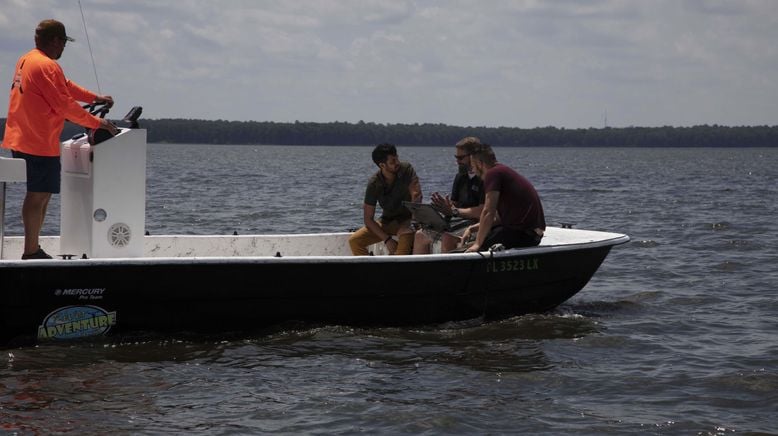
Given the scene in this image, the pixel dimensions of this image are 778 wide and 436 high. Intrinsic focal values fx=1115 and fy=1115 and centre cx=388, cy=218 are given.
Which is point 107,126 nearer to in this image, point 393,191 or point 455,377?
point 393,191

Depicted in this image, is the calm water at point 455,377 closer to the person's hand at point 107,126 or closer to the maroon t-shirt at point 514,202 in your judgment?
the maroon t-shirt at point 514,202

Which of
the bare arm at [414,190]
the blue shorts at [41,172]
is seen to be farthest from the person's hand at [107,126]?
the bare arm at [414,190]

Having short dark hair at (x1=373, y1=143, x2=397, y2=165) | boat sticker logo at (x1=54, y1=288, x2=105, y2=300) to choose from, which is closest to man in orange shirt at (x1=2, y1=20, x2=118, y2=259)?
boat sticker logo at (x1=54, y1=288, x2=105, y2=300)

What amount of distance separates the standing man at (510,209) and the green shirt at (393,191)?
0.76 metres

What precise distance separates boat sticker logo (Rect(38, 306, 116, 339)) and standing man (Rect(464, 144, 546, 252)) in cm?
306

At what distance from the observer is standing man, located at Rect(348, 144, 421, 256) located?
997cm

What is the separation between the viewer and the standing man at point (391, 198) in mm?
9969

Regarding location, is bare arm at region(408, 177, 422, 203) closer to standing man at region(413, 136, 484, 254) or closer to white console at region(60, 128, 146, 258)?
standing man at region(413, 136, 484, 254)

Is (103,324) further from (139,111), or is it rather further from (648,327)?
(648,327)

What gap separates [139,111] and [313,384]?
2.71m

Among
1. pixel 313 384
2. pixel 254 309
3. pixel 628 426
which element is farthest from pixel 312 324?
pixel 628 426

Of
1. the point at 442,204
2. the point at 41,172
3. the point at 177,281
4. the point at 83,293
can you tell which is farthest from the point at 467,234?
the point at 41,172

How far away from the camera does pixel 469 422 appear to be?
7.23 metres

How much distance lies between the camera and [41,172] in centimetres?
853
